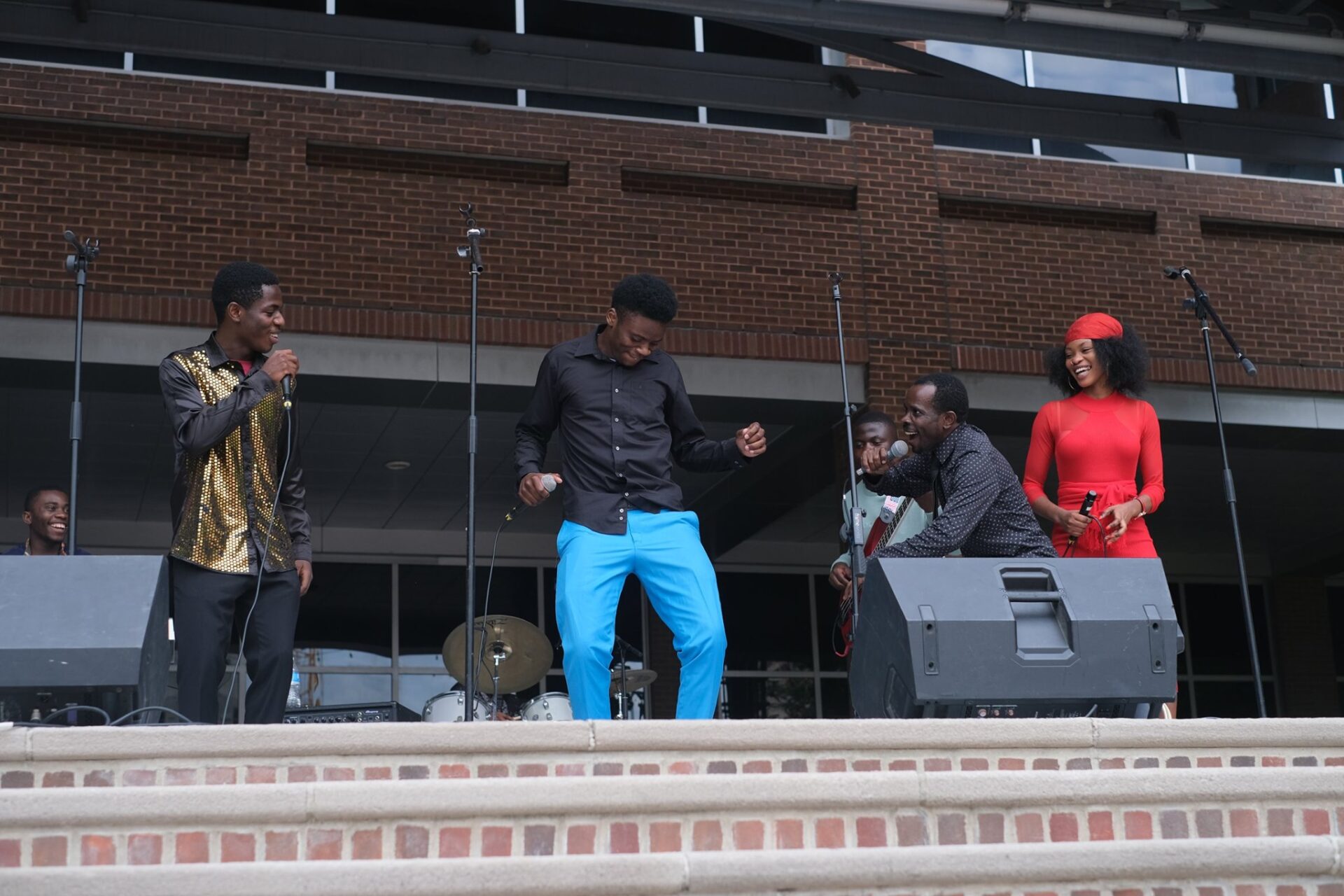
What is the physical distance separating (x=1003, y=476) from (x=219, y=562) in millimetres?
2701

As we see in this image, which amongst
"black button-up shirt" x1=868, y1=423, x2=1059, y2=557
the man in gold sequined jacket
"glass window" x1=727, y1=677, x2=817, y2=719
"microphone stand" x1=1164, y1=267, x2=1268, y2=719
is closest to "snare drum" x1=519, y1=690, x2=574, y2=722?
"microphone stand" x1=1164, y1=267, x2=1268, y2=719

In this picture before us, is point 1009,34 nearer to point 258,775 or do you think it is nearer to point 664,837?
point 664,837

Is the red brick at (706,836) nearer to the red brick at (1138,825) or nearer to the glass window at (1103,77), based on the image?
Result: the red brick at (1138,825)

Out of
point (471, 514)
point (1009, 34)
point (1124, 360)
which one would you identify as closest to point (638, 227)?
point (1009, 34)

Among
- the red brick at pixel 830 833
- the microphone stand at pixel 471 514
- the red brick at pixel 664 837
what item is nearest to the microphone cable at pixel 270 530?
the microphone stand at pixel 471 514

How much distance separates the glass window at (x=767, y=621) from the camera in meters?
16.3

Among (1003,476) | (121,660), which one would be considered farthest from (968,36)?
(121,660)

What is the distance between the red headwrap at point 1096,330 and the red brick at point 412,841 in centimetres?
374

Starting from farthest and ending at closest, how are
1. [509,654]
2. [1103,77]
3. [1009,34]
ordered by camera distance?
[1103,77], [509,654], [1009,34]

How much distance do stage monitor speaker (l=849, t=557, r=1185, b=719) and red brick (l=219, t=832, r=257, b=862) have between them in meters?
2.04

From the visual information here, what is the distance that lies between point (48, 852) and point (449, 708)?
7.23 meters

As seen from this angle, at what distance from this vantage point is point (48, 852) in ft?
11.5

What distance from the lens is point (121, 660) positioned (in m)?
4.34

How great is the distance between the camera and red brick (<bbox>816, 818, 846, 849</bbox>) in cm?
377
